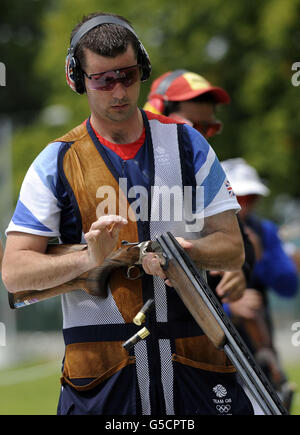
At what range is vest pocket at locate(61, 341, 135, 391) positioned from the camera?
3.18 meters

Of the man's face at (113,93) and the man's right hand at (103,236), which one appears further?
the man's face at (113,93)

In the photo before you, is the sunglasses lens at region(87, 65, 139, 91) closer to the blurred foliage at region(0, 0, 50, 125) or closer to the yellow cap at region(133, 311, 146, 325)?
the yellow cap at region(133, 311, 146, 325)

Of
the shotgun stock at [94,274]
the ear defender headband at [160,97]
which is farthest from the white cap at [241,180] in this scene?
the shotgun stock at [94,274]

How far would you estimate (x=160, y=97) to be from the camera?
4.63m

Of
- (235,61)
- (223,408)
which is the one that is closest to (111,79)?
(223,408)

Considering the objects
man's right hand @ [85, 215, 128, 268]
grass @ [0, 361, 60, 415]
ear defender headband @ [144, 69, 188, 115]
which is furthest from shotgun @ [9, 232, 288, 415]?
grass @ [0, 361, 60, 415]

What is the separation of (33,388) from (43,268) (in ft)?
34.9

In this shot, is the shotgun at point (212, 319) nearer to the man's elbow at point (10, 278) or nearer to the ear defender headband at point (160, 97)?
the man's elbow at point (10, 278)

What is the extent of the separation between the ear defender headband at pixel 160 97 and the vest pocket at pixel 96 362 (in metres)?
1.79

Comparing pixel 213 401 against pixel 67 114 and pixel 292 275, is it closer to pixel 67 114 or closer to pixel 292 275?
pixel 292 275

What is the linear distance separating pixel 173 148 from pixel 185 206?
0.24 metres

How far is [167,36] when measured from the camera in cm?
1811

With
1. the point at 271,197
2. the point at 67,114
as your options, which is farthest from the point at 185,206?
the point at 67,114

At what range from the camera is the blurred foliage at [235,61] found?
54.6ft
